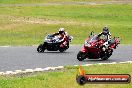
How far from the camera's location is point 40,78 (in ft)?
50.3

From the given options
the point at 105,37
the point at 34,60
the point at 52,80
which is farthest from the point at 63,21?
the point at 52,80

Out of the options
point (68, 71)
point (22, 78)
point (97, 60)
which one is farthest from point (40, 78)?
point (97, 60)

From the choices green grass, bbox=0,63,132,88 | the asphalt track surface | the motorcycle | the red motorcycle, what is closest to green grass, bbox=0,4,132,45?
the motorcycle

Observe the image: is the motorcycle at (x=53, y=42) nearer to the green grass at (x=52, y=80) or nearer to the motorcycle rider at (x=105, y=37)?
the motorcycle rider at (x=105, y=37)

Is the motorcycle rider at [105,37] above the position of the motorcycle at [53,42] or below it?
above

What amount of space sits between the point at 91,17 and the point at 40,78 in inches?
1607

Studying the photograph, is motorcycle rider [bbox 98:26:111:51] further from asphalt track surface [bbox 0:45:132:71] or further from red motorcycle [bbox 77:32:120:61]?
asphalt track surface [bbox 0:45:132:71]

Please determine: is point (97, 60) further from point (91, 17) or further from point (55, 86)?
point (91, 17)

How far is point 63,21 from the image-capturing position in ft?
166

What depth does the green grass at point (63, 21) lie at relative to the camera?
41469 mm

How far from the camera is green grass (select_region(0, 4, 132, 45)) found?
41469 millimetres


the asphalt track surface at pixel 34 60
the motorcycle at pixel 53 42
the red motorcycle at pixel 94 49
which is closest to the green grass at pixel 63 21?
the motorcycle at pixel 53 42

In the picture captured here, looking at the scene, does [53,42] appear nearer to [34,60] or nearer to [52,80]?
[34,60]

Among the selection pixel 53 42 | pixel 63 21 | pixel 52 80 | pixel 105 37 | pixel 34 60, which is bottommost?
pixel 63 21
